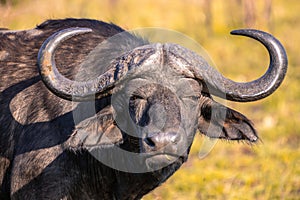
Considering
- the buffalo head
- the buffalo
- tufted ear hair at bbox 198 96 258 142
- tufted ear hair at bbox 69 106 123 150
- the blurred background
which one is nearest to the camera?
the buffalo head

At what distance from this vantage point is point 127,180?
4.30 meters

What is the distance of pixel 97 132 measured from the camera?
4102mm

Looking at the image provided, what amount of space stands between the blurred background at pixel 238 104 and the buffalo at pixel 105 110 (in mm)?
899

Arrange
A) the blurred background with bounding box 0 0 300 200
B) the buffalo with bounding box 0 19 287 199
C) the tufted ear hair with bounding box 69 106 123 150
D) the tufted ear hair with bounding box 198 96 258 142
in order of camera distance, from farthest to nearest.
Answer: the blurred background with bounding box 0 0 300 200, the tufted ear hair with bounding box 198 96 258 142, the tufted ear hair with bounding box 69 106 123 150, the buffalo with bounding box 0 19 287 199

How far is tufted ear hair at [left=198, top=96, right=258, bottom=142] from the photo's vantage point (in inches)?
176

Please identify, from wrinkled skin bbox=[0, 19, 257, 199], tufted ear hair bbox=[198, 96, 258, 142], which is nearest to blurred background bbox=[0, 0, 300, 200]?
tufted ear hair bbox=[198, 96, 258, 142]

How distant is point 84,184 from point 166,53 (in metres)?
1.00

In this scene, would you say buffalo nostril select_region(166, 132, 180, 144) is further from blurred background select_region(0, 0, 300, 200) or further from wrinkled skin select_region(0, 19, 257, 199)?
blurred background select_region(0, 0, 300, 200)

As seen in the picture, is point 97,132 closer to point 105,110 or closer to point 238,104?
point 105,110

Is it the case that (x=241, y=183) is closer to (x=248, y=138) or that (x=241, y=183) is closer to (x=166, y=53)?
(x=248, y=138)

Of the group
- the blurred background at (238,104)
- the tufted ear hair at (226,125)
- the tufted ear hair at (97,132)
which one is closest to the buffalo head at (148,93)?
the tufted ear hair at (97,132)

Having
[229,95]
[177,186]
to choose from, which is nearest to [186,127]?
[229,95]

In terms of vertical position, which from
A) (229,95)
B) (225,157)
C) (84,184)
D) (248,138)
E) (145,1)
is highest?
(229,95)

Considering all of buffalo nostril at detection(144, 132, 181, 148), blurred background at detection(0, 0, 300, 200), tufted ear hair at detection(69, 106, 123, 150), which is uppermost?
buffalo nostril at detection(144, 132, 181, 148)
